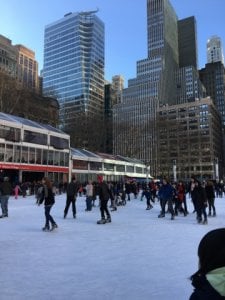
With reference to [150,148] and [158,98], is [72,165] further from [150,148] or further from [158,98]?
[158,98]

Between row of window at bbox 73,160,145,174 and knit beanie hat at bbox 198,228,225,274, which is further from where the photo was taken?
row of window at bbox 73,160,145,174

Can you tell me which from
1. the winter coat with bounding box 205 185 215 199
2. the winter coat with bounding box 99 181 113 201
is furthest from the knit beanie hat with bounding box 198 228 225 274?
the winter coat with bounding box 205 185 215 199

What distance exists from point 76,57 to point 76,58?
2.10 feet

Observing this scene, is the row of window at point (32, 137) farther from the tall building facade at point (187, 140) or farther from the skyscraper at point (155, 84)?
the skyscraper at point (155, 84)

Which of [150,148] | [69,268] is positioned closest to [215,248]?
[69,268]

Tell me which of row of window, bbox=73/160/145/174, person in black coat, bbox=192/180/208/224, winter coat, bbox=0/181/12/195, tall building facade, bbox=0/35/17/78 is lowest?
person in black coat, bbox=192/180/208/224

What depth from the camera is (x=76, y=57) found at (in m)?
126

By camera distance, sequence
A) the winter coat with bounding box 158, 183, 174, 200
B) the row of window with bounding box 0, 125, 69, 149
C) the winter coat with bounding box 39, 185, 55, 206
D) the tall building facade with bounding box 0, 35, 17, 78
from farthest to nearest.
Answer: the tall building facade with bounding box 0, 35, 17, 78
the row of window with bounding box 0, 125, 69, 149
the winter coat with bounding box 158, 183, 174, 200
the winter coat with bounding box 39, 185, 55, 206

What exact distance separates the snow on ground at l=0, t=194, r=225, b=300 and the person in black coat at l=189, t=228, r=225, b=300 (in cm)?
240

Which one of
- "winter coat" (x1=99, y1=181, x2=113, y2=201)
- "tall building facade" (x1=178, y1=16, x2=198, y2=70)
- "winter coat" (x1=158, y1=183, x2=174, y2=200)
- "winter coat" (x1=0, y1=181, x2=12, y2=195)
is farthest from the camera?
"tall building facade" (x1=178, y1=16, x2=198, y2=70)

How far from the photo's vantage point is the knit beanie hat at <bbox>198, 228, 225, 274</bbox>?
1909mm

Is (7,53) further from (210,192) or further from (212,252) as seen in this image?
(212,252)

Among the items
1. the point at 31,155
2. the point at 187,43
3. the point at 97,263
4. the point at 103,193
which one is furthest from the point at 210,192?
the point at 187,43

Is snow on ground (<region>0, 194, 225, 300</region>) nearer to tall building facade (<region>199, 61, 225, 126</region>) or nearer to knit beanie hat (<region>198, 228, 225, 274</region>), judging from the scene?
knit beanie hat (<region>198, 228, 225, 274</region>)
